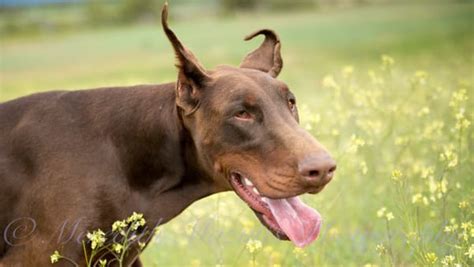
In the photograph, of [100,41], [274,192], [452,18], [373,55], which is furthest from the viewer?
[100,41]

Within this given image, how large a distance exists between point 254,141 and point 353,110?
485 cm

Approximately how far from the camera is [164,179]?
235 inches

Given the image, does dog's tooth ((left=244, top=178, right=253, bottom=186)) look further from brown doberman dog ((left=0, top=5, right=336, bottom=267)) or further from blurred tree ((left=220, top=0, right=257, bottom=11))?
blurred tree ((left=220, top=0, right=257, bottom=11))

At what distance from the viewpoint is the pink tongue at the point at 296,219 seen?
536cm

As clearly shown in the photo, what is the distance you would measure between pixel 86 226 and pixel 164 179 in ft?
2.33

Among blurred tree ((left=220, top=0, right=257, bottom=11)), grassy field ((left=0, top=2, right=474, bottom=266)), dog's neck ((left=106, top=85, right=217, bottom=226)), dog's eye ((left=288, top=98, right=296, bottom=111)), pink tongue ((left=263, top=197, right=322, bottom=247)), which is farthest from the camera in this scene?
blurred tree ((left=220, top=0, right=257, bottom=11))

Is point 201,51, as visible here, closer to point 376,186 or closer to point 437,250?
point 376,186

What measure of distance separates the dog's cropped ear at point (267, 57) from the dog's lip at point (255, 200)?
1.04 metres

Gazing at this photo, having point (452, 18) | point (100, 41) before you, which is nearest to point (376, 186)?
point (452, 18)

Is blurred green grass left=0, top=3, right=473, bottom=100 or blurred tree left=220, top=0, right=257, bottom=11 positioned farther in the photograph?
blurred tree left=220, top=0, right=257, bottom=11

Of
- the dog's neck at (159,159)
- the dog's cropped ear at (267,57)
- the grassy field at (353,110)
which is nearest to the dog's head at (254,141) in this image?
the dog's neck at (159,159)

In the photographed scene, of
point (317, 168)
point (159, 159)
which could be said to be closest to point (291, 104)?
point (317, 168)

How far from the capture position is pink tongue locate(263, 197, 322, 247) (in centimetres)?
536

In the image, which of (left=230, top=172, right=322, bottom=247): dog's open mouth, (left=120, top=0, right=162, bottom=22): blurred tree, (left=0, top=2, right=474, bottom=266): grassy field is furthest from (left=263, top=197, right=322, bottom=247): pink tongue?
(left=120, top=0, right=162, bottom=22): blurred tree
